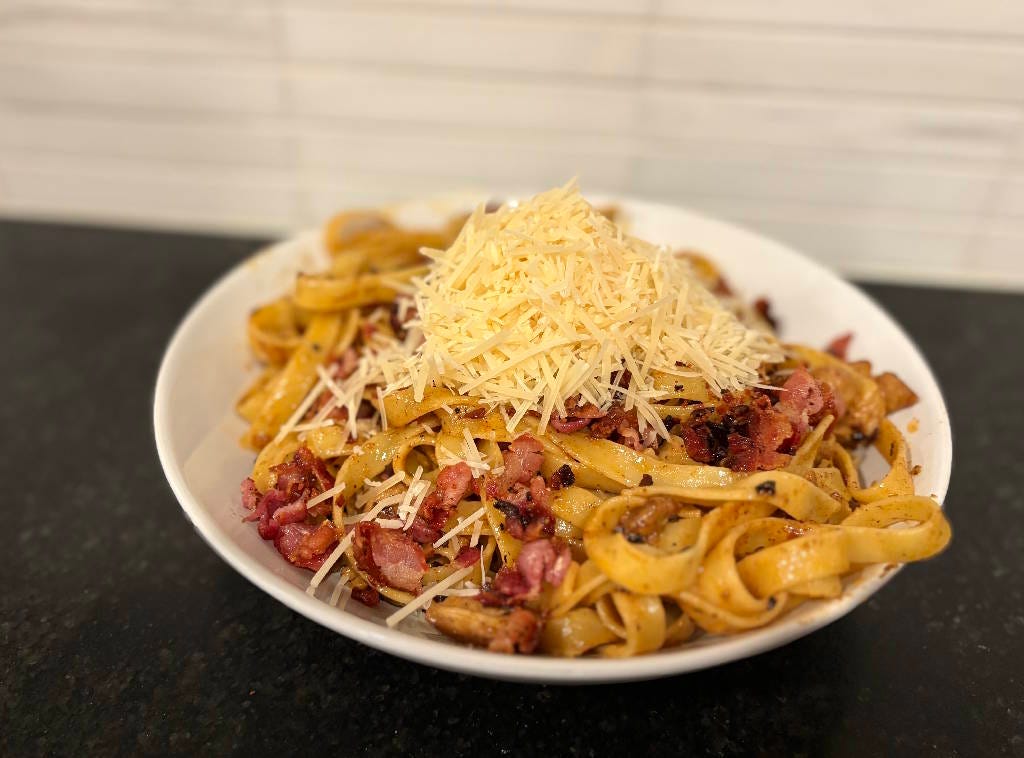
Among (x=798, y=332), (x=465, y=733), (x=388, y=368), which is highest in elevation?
(x=388, y=368)

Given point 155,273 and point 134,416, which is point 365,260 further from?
point 155,273

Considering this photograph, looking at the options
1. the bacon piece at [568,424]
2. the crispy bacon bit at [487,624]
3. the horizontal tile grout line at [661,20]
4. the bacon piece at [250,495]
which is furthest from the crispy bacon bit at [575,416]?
the horizontal tile grout line at [661,20]

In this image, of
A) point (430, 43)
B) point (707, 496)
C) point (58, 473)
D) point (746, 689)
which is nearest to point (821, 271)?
point (707, 496)

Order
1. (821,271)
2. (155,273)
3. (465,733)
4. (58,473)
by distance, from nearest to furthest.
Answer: (465,733)
(58,473)
(821,271)
(155,273)

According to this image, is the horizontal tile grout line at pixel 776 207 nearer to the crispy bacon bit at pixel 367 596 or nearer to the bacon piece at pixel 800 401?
the bacon piece at pixel 800 401

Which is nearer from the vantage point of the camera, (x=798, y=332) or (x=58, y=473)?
(x=58, y=473)

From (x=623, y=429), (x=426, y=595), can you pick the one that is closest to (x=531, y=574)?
(x=426, y=595)

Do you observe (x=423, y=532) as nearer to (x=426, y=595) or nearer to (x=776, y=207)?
(x=426, y=595)

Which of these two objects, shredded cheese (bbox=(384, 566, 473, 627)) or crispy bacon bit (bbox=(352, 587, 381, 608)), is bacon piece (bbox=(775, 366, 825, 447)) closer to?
shredded cheese (bbox=(384, 566, 473, 627))
